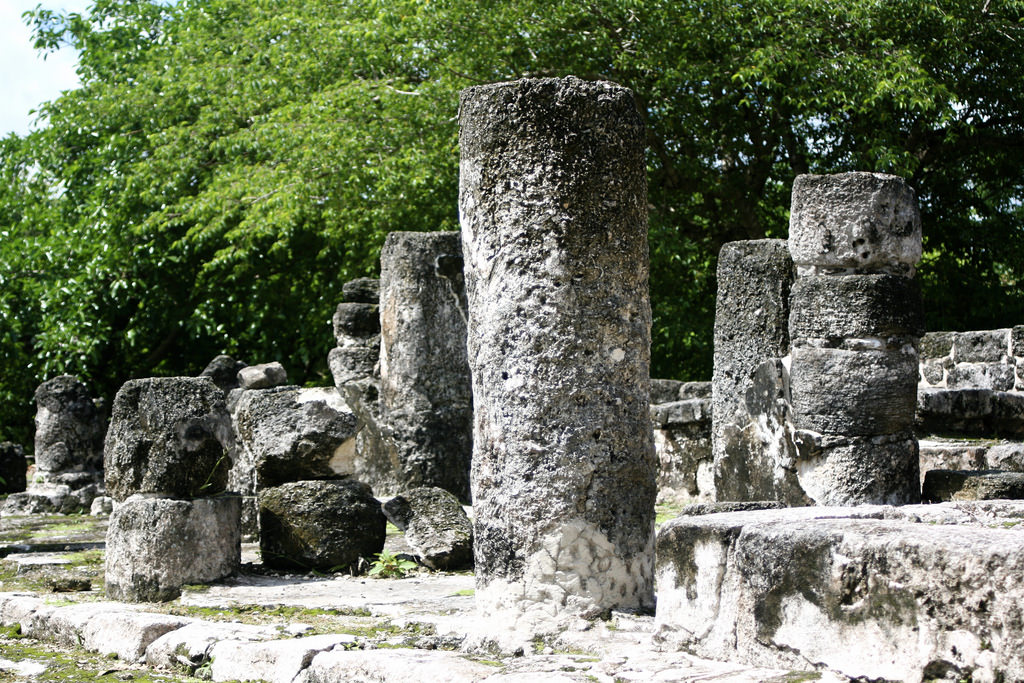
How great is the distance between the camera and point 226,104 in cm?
2120

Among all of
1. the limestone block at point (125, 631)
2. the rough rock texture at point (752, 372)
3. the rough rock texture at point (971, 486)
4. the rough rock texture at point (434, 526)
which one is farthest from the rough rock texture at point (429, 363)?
the limestone block at point (125, 631)

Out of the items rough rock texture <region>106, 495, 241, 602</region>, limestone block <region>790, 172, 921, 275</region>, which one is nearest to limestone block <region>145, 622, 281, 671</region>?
rough rock texture <region>106, 495, 241, 602</region>

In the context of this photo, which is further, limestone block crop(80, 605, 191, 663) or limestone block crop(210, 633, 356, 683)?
limestone block crop(80, 605, 191, 663)

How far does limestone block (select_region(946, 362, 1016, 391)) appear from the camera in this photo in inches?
481

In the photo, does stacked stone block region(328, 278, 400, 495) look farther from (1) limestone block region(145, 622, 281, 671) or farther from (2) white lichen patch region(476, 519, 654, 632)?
(2) white lichen patch region(476, 519, 654, 632)

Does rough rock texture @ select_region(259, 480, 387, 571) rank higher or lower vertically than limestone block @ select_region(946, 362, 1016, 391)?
lower

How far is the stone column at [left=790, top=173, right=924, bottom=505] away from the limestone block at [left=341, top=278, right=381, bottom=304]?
23.0ft

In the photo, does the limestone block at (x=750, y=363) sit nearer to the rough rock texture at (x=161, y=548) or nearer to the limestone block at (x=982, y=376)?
the rough rock texture at (x=161, y=548)

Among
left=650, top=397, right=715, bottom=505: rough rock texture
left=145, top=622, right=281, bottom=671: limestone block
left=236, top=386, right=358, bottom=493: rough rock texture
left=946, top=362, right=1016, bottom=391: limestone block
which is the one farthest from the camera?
left=946, top=362, right=1016, bottom=391: limestone block

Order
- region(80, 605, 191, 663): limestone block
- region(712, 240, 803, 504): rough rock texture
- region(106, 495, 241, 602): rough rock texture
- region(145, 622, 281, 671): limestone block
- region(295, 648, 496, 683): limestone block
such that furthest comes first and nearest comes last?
region(712, 240, 803, 504): rough rock texture < region(106, 495, 241, 602): rough rock texture < region(80, 605, 191, 663): limestone block < region(145, 622, 281, 671): limestone block < region(295, 648, 496, 683): limestone block

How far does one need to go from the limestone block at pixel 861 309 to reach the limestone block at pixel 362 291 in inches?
277

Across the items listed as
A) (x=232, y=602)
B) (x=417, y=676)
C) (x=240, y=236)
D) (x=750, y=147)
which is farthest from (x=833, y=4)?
(x=417, y=676)

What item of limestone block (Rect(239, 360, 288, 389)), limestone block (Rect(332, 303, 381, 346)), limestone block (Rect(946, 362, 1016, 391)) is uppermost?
limestone block (Rect(332, 303, 381, 346))

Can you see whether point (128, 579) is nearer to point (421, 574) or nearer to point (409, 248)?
point (421, 574)
